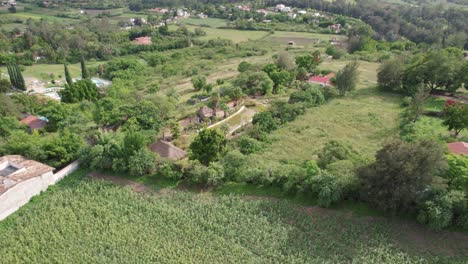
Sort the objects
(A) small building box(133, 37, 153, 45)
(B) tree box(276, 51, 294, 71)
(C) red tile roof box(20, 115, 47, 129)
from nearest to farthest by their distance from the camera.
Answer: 1. (C) red tile roof box(20, 115, 47, 129)
2. (B) tree box(276, 51, 294, 71)
3. (A) small building box(133, 37, 153, 45)

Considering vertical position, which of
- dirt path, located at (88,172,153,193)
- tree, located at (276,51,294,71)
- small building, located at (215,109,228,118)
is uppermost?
tree, located at (276,51,294,71)

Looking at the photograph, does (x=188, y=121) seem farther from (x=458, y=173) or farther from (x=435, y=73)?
(x=435, y=73)

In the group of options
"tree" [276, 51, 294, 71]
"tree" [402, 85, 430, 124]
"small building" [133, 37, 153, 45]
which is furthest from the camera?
"small building" [133, 37, 153, 45]

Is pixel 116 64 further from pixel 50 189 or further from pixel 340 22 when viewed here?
pixel 340 22

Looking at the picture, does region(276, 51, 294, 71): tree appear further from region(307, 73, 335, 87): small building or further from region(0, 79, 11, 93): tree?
region(0, 79, 11, 93): tree

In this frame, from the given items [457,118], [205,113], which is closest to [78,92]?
[205,113]

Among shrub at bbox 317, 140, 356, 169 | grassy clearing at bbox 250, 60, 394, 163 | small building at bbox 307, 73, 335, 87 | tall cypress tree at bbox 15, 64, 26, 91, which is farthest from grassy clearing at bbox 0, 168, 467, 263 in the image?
tall cypress tree at bbox 15, 64, 26, 91
